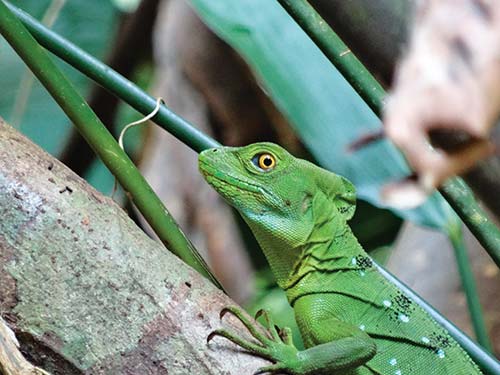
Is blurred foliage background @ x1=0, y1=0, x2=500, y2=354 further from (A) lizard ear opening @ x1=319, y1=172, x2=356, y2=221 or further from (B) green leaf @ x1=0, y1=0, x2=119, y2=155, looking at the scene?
(A) lizard ear opening @ x1=319, y1=172, x2=356, y2=221

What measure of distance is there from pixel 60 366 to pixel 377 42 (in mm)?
974

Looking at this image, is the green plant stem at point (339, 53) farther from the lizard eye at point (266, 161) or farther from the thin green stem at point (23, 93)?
the thin green stem at point (23, 93)

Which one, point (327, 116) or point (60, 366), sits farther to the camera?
point (327, 116)

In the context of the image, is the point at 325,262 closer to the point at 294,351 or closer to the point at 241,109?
the point at 294,351

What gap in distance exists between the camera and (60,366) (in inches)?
42.6

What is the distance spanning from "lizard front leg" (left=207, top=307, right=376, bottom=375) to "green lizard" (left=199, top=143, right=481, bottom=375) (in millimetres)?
40

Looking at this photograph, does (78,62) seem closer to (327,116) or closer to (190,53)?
(327,116)

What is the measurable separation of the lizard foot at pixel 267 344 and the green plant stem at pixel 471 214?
382 millimetres

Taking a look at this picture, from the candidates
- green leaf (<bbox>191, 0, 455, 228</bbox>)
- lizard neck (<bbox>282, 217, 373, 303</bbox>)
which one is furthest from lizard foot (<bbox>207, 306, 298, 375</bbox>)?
green leaf (<bbox>191, 0, 455, 228</bbox>)

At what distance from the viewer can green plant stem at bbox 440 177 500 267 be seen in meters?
1.25

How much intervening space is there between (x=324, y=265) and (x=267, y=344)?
60 cm

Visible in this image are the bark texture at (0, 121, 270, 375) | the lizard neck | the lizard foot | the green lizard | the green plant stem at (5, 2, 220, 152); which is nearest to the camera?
the bark texture at (0, 121, 270, 375)

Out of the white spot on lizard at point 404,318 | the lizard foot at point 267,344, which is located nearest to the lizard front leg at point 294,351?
the lizard foot at point 267,344

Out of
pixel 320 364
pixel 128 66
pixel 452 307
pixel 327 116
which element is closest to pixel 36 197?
pixel 320 364
